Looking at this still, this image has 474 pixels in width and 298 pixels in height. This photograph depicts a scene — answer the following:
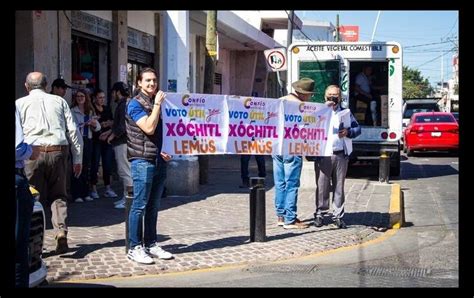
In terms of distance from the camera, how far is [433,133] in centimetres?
2253

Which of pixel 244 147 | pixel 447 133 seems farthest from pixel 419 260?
pixel 447 133

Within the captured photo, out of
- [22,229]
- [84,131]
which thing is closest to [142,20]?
[84,131]

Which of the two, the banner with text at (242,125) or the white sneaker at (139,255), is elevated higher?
the banner with text at (242,125)

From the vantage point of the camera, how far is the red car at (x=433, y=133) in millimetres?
22438

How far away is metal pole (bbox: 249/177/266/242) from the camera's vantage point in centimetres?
794

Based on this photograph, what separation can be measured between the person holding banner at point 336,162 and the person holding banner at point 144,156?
107 inches

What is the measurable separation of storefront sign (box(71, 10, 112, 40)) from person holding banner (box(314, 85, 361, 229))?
550 centimetres

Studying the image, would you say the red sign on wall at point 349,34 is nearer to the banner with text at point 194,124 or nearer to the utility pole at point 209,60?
the utility pole at point 209,60

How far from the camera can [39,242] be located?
5.28 m

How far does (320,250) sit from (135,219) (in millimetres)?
2312

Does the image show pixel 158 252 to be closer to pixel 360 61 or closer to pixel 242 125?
pixel 242 125

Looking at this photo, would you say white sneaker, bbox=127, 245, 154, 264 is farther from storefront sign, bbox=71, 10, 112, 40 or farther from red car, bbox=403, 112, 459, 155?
red car, bbox=403, 112, 459, 155

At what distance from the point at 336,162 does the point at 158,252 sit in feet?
10.0

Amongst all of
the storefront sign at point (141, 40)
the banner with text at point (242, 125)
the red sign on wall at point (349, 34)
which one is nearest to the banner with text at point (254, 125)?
the banner with text at point (242, 125)
